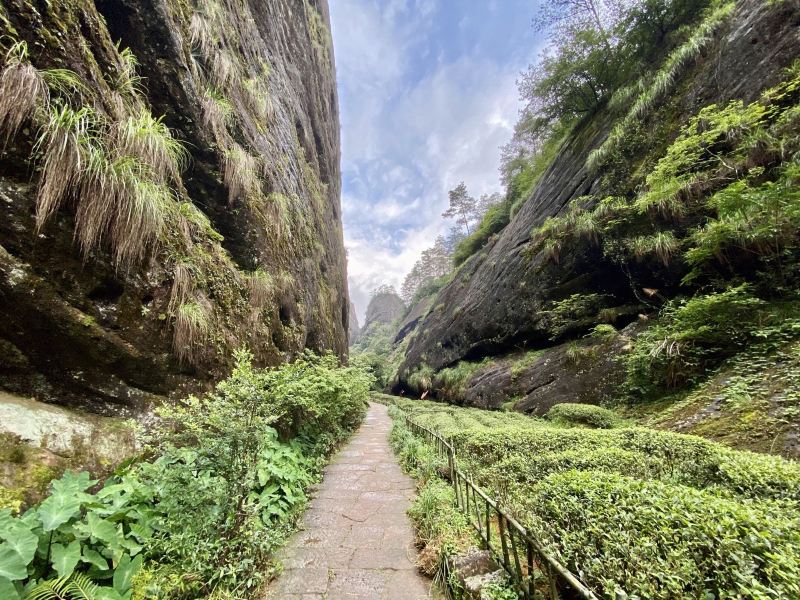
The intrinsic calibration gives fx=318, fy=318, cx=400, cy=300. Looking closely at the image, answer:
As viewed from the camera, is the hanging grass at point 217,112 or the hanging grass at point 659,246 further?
the hanging grass at point 659,246

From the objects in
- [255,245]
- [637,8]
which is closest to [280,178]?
[255,245]

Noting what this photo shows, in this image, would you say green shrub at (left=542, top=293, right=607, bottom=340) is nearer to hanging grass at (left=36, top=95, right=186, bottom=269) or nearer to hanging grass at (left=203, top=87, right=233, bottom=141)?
hanging grass at (left=203, top=87, right=233, bottom=141)

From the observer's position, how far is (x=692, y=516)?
6.57 feet

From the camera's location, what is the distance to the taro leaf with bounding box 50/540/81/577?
6.16ft

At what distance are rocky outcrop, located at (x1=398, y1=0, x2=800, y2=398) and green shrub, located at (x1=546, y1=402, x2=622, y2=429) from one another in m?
3.74

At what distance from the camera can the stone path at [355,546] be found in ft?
9.09

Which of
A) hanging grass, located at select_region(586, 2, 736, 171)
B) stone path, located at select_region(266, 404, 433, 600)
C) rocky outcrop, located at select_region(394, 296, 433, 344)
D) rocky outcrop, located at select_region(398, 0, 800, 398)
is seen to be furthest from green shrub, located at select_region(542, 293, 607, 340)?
rocky outcrop, located at select_region(394, 296, 433, 344)

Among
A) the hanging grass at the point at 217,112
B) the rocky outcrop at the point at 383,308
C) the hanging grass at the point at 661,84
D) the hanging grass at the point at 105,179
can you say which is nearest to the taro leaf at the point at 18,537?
the hanging grass at the point at 105,179

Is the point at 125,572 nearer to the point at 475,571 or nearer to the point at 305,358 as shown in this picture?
the point at 475,571

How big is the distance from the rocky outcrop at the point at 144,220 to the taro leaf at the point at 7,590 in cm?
187

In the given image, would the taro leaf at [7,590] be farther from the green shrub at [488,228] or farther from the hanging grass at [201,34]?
the green shrub at [488,228]

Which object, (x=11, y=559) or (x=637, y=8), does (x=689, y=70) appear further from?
(x=11, y=559)

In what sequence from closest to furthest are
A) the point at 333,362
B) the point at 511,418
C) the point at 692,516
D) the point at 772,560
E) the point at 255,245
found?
the point at 772,560 → the point at 692,516 → the point at 255,245 → the point at 511,418 → the point at 333,362

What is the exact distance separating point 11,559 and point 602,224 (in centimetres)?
1245
